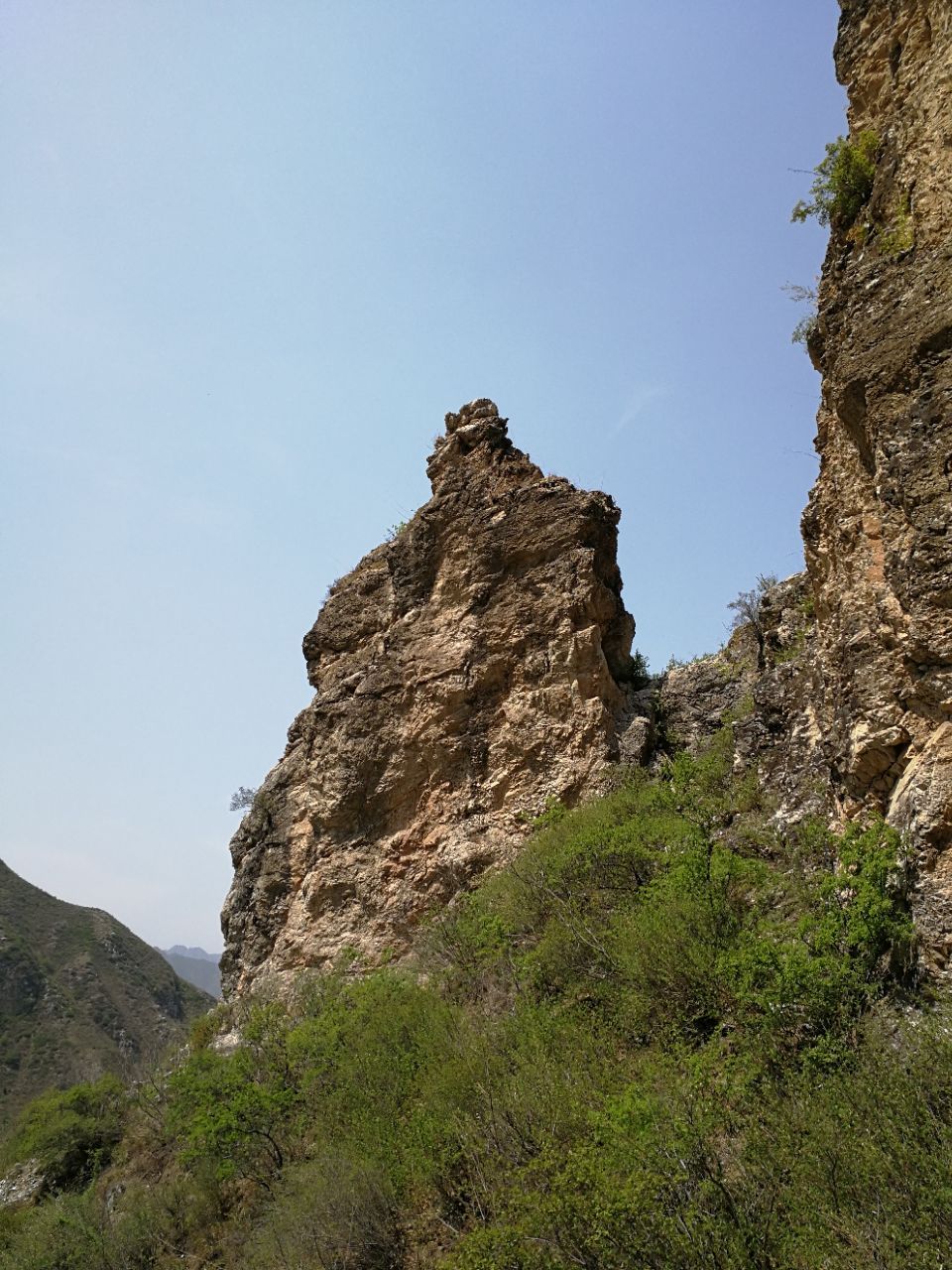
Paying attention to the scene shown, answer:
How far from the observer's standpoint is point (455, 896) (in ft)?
46.4

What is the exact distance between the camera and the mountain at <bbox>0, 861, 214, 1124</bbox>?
130 ft

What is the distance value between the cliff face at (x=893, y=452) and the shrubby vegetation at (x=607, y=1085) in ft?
2.80

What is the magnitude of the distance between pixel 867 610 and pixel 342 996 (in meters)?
10.3

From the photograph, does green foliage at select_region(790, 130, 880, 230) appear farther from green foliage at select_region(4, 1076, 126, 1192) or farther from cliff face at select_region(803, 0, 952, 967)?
green foliage at select_region(4, 1076, 126, 1192)

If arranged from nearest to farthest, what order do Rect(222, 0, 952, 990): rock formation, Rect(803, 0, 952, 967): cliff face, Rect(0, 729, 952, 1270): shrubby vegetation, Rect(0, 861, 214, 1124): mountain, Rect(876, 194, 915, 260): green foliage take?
Rect(0, 729, 952, 1270): shrubby vegetation → Rect(803, 0, 952, 967): cliff face → Rect(222, 0, 952, 990): rock formation → Rect(876, 194, 915, 260): green foliage → Rect(0, 861, 214, 1124): mountain

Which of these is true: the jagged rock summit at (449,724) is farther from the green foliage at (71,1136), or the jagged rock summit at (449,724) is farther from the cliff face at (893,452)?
the cliff face at (893,452)

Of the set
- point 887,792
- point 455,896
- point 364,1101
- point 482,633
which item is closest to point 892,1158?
point 887,792


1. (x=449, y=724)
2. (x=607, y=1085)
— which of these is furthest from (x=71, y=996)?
(x=607, y=1085)

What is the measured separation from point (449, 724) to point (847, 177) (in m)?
11.0

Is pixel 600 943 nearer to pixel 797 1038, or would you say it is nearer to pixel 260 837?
pixel 797 1038

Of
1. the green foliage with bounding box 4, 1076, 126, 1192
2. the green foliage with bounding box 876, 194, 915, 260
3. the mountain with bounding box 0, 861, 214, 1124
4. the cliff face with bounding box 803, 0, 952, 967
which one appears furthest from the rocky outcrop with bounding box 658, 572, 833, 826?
the mountain with bounding box 0, 861, 214, 1124

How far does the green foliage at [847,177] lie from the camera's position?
9.11 meters

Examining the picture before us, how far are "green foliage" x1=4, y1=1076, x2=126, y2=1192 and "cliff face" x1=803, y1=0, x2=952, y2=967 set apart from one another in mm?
18907

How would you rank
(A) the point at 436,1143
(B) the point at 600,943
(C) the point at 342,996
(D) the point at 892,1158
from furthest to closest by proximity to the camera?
(C) the point at 342,996
(B) the point at 600,943
(A) the point at 436,1143
(D) the point at 892,1158
